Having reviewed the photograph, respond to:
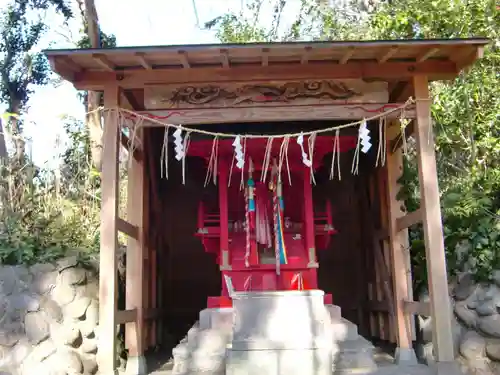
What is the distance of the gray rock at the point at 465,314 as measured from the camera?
639cm

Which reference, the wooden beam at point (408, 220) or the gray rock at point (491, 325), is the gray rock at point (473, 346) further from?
the wooden beam at point (408, 220)

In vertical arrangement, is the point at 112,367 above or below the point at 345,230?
below

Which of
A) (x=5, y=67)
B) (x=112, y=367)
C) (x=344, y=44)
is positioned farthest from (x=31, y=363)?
(x=5, y=67)

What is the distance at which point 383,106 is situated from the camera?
593 cm

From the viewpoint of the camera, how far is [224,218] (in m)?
7.00

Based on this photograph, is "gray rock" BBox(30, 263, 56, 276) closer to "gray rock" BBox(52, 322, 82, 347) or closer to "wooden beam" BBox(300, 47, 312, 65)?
"gray rock" BBox(52, 322, 82, 347)

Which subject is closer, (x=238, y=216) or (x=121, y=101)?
(x=121, y=101)

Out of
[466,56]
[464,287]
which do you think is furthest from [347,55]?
[464,287]

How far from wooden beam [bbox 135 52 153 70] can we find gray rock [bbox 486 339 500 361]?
5.19 m

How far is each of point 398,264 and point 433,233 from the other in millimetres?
1320

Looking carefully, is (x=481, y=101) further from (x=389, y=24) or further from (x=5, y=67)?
(x=5, y=67)

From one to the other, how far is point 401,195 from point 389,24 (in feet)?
12.2

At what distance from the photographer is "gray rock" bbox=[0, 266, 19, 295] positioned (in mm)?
6371

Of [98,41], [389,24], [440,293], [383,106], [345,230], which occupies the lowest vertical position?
[440,293]
